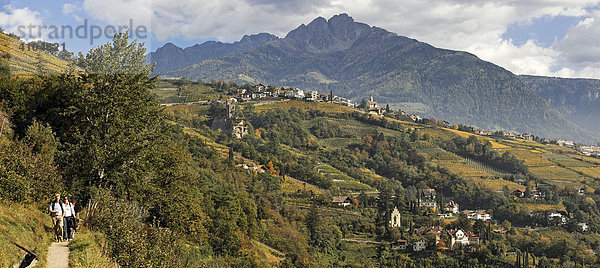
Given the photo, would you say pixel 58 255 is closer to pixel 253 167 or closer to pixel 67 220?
pixel 67 220

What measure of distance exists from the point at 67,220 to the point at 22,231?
1.36 meters

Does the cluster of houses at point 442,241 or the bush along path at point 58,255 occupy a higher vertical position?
the bush along path at point 58,255

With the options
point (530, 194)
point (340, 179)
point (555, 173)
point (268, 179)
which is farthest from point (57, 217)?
point (555, 173)

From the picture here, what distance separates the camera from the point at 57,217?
44.8 ft

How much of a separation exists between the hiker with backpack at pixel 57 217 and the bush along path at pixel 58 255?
1.01 feet

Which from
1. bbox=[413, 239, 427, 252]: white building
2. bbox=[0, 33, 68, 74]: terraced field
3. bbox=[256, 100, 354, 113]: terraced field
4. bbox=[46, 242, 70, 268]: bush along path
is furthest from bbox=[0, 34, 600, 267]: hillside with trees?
bbox=[0, 33, 68, 74]: terraced field

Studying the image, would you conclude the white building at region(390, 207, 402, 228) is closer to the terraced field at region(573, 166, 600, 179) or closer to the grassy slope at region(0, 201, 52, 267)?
the grassy slope at region(0, 201, 52, 267)

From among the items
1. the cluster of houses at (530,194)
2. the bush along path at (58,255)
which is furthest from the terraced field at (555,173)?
the bush along path at (58,255)

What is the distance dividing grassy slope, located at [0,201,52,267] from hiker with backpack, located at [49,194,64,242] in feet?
0.84

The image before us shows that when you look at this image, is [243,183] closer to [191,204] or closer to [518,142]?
[191,204]

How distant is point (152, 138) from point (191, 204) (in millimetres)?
6637

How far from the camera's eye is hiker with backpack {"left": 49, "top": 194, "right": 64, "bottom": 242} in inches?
526

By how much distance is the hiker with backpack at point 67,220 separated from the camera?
542 inches

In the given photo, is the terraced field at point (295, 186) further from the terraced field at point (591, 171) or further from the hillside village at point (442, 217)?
the terraced field at point (591, 171)
